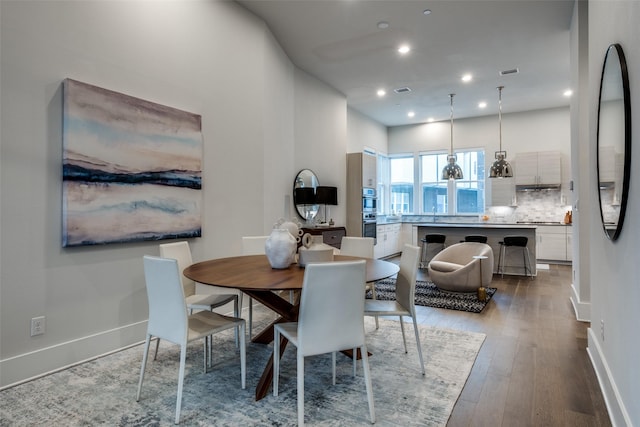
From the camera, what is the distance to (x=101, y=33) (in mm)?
2838

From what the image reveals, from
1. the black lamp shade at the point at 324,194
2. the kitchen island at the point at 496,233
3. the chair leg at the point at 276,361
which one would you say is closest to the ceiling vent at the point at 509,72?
the kitchen island at the point at 496,233

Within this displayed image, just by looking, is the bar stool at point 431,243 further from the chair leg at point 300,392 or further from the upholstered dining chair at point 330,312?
the chair leg at point 300,392

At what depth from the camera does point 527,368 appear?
2662 mm

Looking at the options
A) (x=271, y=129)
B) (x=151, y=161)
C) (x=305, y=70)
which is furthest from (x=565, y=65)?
(x=151, y=161)

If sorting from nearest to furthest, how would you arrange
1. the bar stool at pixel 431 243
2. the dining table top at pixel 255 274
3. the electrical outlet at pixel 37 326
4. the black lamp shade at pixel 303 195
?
the dining table top at pixel 255 274
the electrical outlet at pixel 37 326
the black lamp shade at pixel 303 195
the bar stool at pixel 431 243

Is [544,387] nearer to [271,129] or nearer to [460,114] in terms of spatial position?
[271,129]

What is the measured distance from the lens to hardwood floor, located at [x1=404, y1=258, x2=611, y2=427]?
6.73ft

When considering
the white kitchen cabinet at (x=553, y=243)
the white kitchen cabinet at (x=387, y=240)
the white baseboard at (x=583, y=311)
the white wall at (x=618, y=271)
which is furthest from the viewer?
the white kitchen cabinet at (x=387, y=240)

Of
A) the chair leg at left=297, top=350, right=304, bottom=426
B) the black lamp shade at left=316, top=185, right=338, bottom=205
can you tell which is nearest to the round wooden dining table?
the chair leg at left=297, top=350, right=304, bottom=426

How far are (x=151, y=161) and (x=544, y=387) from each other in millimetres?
3379

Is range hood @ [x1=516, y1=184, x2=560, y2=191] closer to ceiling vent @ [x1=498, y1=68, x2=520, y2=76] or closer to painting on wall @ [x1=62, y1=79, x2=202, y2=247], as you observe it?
ceiling vent @ [x1=498, y1=68, x2=520, y2=76]

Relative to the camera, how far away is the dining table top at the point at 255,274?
1997 mm

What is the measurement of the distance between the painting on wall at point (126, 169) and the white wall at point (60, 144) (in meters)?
0.09

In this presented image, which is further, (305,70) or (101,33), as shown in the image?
(305,70)
